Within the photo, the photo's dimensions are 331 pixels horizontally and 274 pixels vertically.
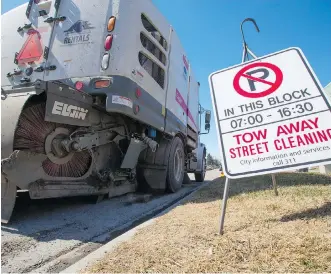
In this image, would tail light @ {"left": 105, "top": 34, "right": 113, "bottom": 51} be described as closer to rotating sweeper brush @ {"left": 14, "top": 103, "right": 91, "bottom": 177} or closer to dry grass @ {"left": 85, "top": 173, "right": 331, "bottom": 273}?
rotating sweeper brush @ {"left": 14, "top": 103, "right": 91, "bottom": 177}

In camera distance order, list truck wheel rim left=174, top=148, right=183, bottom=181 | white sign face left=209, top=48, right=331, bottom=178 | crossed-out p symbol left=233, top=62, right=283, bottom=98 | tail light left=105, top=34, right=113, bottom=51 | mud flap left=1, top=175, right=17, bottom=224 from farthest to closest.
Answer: truck wheel rim left=174, top=148, right=183, bottom=181
tail light left=105, top=34, right=113, bottom=51
mud flap left=1, top=175, right=17, bottom=224
crossed-out p symbol left=233, top=62, right=283, bottom=98
white sign face left=209, top=48, right=331, bottom=178

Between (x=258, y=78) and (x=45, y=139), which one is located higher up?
(x=258, y=78)

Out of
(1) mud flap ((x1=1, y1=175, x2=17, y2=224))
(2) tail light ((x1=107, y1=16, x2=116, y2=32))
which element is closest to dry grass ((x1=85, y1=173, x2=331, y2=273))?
(1) mud flap ((x1=1, y1=175, x2=17, y2=224))

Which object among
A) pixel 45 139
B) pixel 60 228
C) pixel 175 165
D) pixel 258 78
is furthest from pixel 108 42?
pixel 175 165

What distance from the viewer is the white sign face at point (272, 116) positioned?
2.41 meters

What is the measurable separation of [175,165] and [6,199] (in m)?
3.70

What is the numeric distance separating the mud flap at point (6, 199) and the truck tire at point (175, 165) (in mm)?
3103

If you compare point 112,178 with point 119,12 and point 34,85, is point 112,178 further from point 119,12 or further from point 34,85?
point 119,12

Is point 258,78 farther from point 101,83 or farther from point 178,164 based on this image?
point 178,164

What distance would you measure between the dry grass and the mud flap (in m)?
1.36

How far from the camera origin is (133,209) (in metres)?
4.20

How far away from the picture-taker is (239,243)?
6.76ft

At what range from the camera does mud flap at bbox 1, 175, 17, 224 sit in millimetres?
2891

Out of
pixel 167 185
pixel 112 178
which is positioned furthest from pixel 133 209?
pixel 167 185
